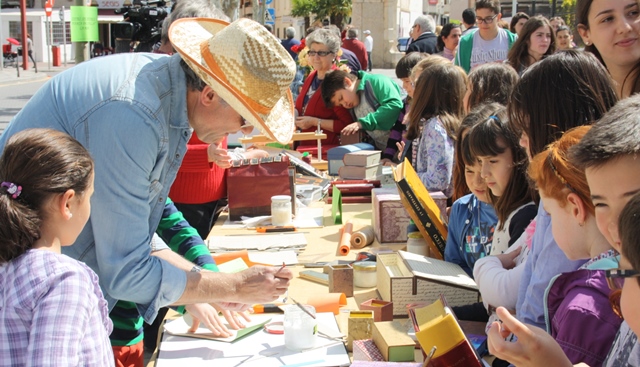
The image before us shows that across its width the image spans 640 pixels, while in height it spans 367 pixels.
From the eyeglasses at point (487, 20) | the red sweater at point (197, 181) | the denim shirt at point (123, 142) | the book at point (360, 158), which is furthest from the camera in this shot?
the eyeglasses at point (487, 20)

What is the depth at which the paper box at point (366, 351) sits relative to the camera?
1951 millimetres

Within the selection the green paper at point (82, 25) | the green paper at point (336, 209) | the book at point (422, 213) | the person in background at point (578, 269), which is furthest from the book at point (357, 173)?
the green paper at point (82, 25)

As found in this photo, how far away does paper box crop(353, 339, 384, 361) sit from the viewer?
1.95 metres

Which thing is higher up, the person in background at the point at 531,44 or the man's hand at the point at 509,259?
the person in background at the point at 531,44

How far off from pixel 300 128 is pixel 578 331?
14.6 ft

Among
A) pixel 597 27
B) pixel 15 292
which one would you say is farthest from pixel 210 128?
pixel 597 27

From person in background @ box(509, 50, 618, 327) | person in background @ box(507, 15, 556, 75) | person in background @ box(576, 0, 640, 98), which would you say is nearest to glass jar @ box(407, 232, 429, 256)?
person in background @ box(509, 50, 618, 327)

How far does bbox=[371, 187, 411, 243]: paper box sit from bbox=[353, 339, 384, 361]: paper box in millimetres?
1291

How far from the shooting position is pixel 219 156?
3.72 meters

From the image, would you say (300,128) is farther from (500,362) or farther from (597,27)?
(500,362)

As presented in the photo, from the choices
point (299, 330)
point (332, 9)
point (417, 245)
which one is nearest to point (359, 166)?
point (417, 245)

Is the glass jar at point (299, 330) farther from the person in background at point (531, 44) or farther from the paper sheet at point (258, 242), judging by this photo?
the person in background at point (531, 44)

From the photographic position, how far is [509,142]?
8.54ft

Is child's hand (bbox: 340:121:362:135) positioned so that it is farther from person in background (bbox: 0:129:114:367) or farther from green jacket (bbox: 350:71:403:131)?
person in background (bbox: 0:129:114:367)
